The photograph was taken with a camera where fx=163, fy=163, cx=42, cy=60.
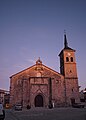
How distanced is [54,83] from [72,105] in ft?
23.0

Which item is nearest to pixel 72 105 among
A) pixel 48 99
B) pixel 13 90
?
pixel 48 99

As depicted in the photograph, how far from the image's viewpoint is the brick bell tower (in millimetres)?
41844

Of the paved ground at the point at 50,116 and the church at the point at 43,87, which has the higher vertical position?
the church at the point at 43,87

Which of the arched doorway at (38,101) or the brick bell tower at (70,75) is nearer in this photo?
the arched doorway at (38,101)

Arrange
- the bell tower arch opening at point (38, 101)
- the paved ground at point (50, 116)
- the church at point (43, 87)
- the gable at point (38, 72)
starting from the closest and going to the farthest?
1. the paved ground at point (50, 116)
2. the church at point (43, 87)
3. the bell tower arch opening at point (38, 101)
4. the gable at point (38, 72)

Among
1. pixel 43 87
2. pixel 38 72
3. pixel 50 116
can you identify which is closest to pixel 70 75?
pixel 43 87

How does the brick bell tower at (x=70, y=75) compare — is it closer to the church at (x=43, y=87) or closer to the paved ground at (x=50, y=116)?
the church at (x=43, y=87)

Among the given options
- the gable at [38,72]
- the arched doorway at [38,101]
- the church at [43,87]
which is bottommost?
the arched doorway at [38,101]

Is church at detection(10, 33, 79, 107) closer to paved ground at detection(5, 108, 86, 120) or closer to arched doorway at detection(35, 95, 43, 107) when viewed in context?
arched doorway at detection(35, 95, 43, 107)

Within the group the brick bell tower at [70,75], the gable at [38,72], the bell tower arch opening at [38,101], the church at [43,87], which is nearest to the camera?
the church at [43,87]

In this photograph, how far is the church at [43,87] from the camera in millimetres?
40844

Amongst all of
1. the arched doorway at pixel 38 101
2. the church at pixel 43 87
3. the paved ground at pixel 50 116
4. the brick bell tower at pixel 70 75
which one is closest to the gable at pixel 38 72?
the church at pixel 43 87

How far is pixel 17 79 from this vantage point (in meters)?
42.2

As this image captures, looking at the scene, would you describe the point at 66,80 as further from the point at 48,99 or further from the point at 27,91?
the point at 27,91
